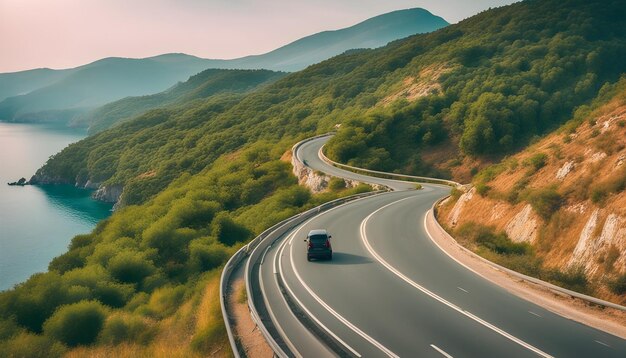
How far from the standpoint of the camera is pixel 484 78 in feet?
249

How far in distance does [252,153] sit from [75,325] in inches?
2304

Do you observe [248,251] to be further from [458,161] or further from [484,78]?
[484,78]

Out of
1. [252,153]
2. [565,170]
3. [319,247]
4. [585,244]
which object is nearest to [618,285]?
[585,244]

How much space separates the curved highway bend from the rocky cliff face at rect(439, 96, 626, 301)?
3.31m

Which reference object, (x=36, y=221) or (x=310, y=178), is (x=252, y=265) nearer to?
(x=310, y=178)

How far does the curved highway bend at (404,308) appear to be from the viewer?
11719 mm

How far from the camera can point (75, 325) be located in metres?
17.3

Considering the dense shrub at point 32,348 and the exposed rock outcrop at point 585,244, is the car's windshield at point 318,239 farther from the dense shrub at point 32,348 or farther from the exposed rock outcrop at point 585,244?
the dense shrub at point 32,348

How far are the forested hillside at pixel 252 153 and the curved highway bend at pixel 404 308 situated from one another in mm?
3297

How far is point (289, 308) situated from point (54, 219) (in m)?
92.1

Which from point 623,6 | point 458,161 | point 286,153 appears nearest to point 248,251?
point 458,161

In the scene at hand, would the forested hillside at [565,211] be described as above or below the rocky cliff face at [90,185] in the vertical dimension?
above

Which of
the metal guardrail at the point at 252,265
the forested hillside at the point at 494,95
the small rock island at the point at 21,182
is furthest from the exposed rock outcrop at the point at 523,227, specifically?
the small rock island at the point at 21,182

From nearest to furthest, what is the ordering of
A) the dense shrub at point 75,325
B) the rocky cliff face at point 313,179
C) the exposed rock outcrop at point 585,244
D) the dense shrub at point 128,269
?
1. the exposed rock outcrop at point 585,244
2. the dense shrub at point 75,325
3. the dense shrub at point 128,269
4. the rocky cliff face at point 313,179
